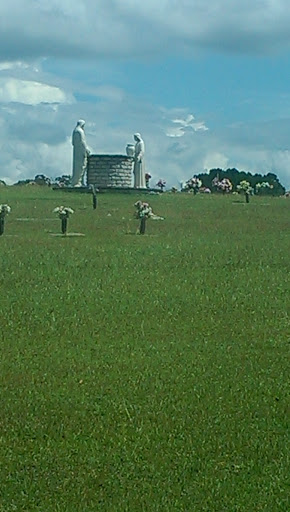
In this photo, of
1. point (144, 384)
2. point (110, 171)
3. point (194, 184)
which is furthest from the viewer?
point (110, 171)

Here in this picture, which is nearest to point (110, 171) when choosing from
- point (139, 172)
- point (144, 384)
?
point (139, 172)

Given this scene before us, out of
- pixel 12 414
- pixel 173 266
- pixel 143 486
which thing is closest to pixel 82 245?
pixel 173 266

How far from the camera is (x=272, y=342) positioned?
35.5 ft

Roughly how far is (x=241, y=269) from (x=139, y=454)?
33.0 feet

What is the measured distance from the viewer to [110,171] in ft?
166

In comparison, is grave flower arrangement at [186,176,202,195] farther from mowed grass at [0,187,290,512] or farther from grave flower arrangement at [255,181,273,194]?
mowed grass at [0,187,290,512]

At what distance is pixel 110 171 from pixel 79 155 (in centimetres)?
267

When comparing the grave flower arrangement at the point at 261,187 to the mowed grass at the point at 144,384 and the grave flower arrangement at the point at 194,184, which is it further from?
the mowed grass at the point at 144,384

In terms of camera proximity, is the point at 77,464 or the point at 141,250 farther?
the point at 141,250

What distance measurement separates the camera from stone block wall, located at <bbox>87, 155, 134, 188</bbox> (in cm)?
5034

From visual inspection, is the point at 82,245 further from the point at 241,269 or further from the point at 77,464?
the point at 77,464

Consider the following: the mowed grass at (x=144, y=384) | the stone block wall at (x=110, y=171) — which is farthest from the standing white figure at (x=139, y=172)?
the mowed grass at (x=144, y=384)

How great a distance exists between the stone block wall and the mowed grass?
A: 3191 centimetres

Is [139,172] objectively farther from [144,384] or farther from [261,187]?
[144,384]
